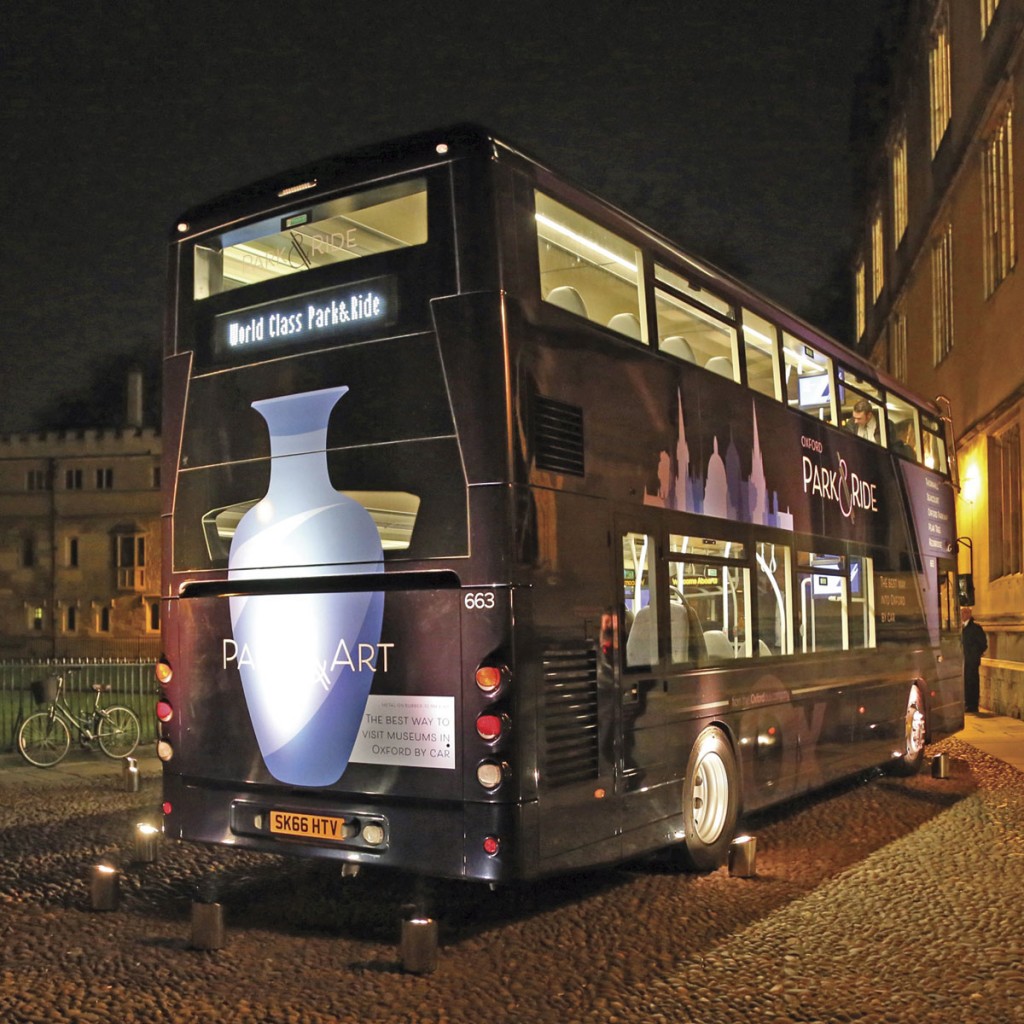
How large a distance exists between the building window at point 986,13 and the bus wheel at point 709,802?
18435mm

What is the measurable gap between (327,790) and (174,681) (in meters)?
1.38

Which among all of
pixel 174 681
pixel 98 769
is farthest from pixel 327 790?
pixel 98 769

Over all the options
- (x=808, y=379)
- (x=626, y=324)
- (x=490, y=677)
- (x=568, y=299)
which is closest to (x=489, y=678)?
(x=490, y=677)

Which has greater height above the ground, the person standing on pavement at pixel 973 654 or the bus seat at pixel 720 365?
the bus seat at pixel 720 365

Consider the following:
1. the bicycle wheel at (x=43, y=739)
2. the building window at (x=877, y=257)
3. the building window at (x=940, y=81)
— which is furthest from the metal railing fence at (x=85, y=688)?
the building window at (x=877, y=257)

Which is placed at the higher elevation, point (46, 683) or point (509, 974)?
point (46, 683)

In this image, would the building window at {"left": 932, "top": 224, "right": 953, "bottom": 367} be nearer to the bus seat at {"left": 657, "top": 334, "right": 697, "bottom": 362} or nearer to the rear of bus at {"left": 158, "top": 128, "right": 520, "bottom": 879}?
the bus seat at {"left": 657, "top": 334, "right": 697, "bottom": 362}

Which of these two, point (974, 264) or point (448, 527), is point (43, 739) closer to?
point (448, 527)

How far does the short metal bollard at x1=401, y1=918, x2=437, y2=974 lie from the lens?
20.1 feet

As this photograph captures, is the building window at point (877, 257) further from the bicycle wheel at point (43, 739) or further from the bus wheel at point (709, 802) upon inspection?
the bus wheel at point (709, 802)

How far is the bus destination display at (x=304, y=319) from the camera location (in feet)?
23.2

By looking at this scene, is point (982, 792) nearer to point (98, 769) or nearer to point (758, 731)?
point (758, 731)

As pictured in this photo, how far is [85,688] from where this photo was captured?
16500 mm

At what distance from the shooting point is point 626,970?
20.4 ft
